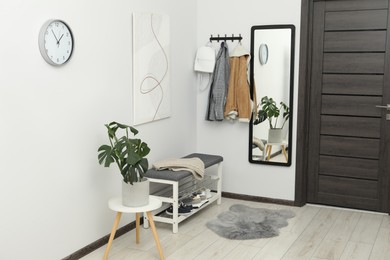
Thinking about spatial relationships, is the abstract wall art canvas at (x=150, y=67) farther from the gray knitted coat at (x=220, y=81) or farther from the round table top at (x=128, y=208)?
the round table top at (x=128, y=208)

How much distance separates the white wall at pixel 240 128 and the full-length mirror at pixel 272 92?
0.19 feet

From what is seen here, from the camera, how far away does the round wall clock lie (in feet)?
9.64

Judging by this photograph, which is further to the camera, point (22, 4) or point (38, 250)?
point (38, 250)

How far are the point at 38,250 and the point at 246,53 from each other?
2537 mm

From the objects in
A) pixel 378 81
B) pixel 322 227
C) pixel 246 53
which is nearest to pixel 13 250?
pixel 322 227

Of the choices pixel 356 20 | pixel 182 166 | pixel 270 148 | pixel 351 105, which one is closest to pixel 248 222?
pixel 182 166

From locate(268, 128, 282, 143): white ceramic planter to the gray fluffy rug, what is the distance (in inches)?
25.3

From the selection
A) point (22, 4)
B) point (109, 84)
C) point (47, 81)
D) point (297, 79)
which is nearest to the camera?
point (22, 4)

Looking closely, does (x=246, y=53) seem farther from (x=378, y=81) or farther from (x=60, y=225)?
(x=60, y=225)

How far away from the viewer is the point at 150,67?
159 inches

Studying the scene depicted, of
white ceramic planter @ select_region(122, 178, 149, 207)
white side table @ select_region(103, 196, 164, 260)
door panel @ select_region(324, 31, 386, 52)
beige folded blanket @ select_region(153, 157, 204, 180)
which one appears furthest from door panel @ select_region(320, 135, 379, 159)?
white ceramic planter @ select_region(122, 178, 149, 207)

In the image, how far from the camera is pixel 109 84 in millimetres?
3596

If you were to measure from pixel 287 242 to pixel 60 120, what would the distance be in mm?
1853

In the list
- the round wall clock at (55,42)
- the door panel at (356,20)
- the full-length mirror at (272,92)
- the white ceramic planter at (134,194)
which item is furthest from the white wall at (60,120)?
the door panel at (356,20)
